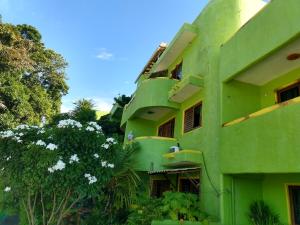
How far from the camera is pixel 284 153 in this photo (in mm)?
7398

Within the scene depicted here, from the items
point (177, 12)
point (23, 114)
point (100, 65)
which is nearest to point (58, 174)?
point (177, 12)

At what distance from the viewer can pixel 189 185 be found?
13.7 meters

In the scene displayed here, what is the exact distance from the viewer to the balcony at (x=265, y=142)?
722 cm

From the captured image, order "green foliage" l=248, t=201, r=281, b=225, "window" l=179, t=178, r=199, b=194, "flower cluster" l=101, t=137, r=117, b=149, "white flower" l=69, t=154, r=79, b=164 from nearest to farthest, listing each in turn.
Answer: "green foliage" l=248, t=201, r=281, b=225 < "white flower" l=69, t=154, r=79, b=164 < "flower cluster" l=101, t=137, r=117, b=149 < "window" l=179, t=178, r=199, b=194

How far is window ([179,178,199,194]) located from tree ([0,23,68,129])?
21392 millimetres

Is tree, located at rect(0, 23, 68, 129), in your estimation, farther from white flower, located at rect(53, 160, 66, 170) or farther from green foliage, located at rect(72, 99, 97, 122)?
white flower, located at rect(53, 160, 66, 170)

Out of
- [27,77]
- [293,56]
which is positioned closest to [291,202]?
[293,56]

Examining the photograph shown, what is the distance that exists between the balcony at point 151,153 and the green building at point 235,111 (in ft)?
0.19

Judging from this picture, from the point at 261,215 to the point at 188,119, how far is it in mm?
6796

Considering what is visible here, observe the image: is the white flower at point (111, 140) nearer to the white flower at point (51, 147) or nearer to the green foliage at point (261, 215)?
the white flower at point (51, 147)

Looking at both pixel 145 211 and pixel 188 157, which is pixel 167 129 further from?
pixel 145 211

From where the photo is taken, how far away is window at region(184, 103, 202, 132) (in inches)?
547

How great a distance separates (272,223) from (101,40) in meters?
18.1

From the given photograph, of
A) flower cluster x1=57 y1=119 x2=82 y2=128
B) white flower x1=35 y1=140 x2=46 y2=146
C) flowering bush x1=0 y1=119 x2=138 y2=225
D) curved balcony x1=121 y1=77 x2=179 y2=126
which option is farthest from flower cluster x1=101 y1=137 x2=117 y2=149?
curved balcony x1=121 y1=77 x2=179 y2=126
